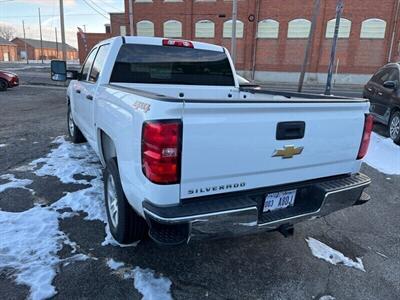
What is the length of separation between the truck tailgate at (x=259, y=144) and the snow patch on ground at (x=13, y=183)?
10.8 feet

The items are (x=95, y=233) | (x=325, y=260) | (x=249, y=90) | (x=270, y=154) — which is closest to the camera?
(x=270, y=154)

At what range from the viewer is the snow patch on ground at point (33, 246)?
2747 mm

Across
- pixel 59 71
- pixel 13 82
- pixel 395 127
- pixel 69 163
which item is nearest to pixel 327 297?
pixel 69 163

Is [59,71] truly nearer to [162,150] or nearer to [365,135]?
[162,150]

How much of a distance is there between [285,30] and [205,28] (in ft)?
26.4

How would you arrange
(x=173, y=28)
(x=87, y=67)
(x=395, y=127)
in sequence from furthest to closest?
(x=173, y=28), (x=395, y=127), (x=87, y=67)

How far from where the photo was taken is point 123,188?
9.43ft

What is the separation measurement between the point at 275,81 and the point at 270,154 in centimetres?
3206

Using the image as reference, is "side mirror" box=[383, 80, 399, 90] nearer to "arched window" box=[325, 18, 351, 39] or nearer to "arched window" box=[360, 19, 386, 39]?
"arched window" box=[325, 18, 351, 39]

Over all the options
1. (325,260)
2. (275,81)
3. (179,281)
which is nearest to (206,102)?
(179,281)

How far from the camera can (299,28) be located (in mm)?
31812

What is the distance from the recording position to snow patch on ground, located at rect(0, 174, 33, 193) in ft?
15.1

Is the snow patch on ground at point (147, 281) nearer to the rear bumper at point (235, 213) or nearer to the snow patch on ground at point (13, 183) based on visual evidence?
the rear bumper at point (235, 213)

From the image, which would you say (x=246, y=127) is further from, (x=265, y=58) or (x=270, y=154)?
(x=265, y=58)
